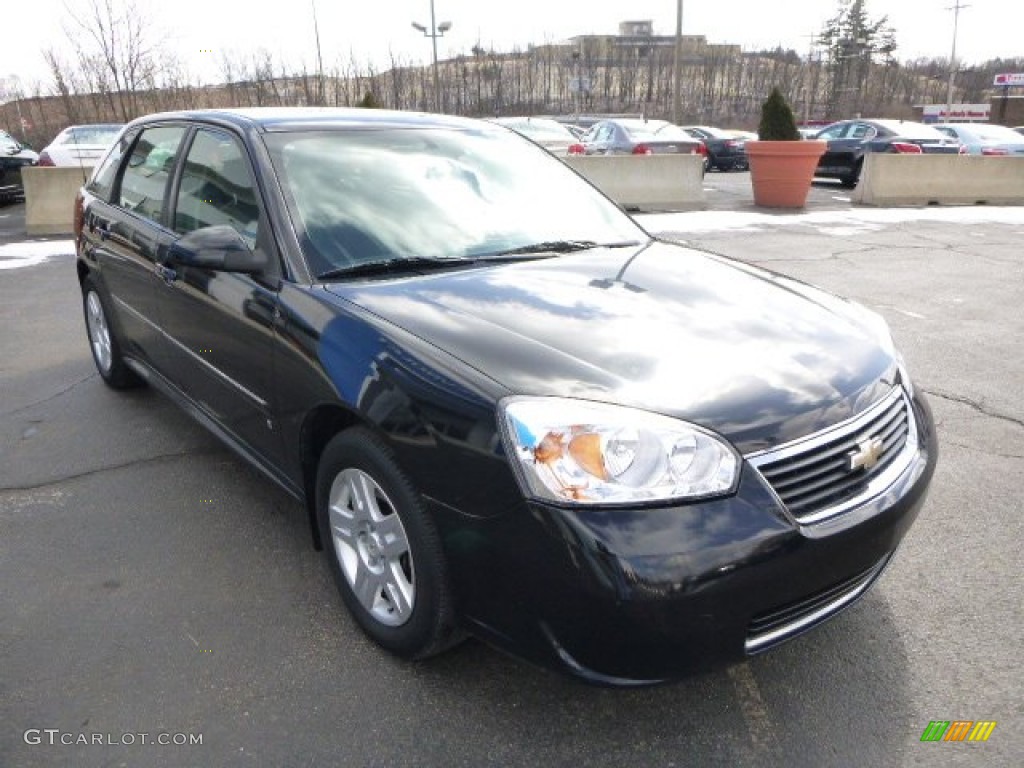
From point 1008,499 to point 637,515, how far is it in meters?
2.43

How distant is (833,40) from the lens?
235ft

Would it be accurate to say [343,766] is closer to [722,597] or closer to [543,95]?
[722,597]

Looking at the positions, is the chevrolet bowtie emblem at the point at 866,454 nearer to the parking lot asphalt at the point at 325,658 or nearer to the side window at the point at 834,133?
the parking lot asphalt at the point at 325,658

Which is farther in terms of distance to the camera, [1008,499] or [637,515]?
[1008,499]

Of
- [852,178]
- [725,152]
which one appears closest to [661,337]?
[852,178]

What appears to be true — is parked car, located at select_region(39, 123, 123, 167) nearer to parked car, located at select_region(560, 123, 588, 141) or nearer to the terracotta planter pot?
parked car, located at select_region(560, 123, 588, 141)

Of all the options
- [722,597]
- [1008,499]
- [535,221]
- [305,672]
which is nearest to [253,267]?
[535,221]

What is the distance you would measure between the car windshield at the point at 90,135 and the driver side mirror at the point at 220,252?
44.1 feet

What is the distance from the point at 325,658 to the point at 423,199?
1717mm

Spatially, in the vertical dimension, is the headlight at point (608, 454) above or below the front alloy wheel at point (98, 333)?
above

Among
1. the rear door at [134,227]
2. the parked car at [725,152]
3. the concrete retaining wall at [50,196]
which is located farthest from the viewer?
the parked car at [725,152]

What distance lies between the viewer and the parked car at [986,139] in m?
17.5

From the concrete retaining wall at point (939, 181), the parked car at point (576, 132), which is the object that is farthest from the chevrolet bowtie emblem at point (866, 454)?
the parked car at point (576, 132)

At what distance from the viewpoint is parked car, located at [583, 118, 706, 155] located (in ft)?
50.9
